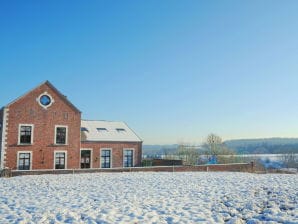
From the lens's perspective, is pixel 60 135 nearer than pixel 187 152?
Yes

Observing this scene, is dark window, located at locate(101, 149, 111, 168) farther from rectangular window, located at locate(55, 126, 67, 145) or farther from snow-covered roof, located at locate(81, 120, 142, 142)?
rectangular window, located at locate(55, 126, 67, 145)

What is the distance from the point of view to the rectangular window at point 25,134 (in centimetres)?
2868

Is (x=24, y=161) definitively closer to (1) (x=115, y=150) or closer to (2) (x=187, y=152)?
(1) (x=115, y=150)

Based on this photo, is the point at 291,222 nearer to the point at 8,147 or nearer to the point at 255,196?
the point at 255,196

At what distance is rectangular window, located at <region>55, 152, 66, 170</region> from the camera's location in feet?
99.9

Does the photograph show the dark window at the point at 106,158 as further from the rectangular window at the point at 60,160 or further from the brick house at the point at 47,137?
the rectangular window at the point at 60,160

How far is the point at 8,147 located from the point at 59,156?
187 inches

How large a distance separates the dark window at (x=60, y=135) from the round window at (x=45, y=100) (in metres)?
2.62

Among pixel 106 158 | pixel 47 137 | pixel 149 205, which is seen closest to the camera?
pixel 149 205

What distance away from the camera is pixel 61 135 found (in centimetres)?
3078

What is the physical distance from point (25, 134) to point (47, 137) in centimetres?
201

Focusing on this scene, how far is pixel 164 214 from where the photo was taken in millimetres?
10117

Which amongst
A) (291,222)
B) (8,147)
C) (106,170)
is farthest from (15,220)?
(8,147)

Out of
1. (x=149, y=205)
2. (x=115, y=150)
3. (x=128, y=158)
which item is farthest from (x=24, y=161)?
(x=149, y=205)
